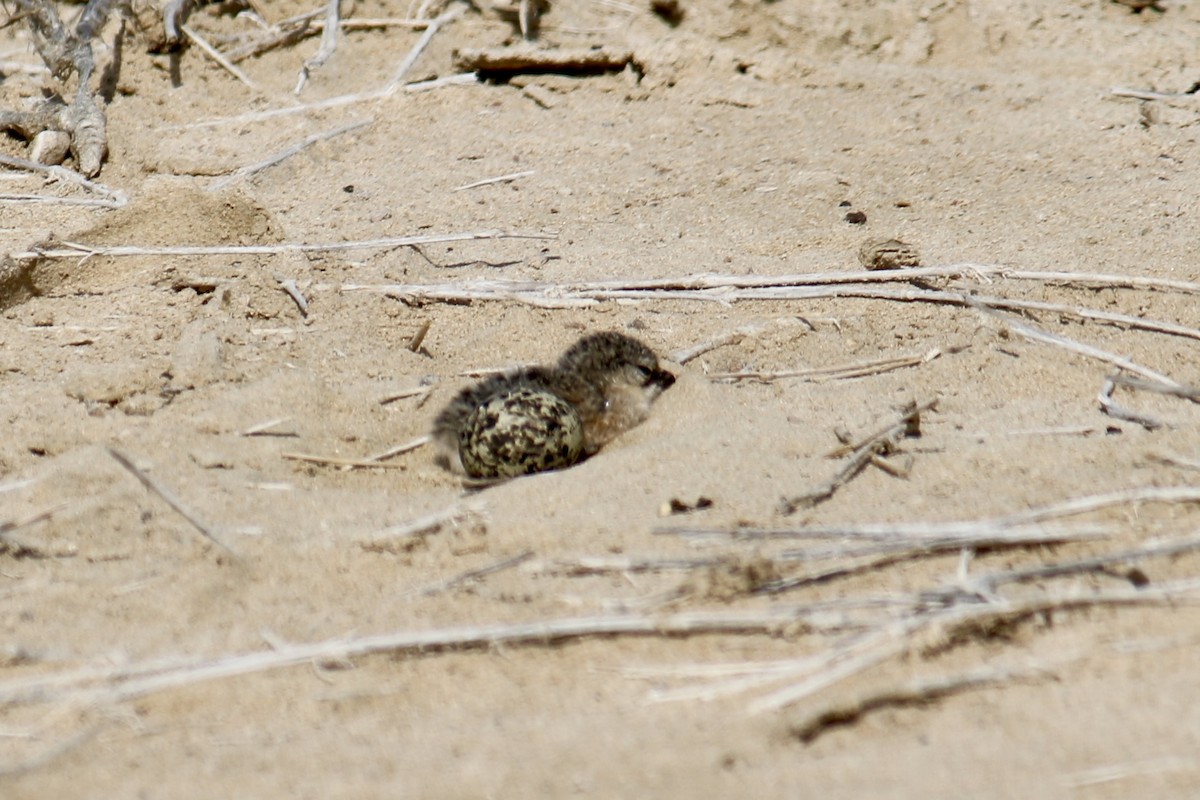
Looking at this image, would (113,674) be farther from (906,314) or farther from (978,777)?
(906,314)

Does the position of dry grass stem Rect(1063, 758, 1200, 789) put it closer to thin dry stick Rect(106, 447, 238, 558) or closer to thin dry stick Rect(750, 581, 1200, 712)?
thin dry stick Rect(750, 581, 1200, 712)

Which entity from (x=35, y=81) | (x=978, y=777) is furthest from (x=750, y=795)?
(x=35, y=81)

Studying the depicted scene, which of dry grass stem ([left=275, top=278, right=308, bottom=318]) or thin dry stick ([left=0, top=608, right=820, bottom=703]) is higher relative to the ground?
thin dry stick ([left=0, top=608, right=820, bottom=703])

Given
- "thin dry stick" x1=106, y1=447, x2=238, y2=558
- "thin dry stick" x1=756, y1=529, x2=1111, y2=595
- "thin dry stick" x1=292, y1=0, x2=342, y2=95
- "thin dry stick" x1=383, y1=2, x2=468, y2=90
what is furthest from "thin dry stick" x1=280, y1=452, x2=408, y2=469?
"thin dry stick" x1=292, y1=0, x2=342, y2=95

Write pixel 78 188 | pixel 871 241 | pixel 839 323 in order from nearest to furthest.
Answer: pixel 839 323, pixel 871 241, pixel 78 188

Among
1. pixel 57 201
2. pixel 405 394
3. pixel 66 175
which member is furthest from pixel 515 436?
pixel 66 175

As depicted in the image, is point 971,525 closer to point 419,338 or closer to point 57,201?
point 419,338
